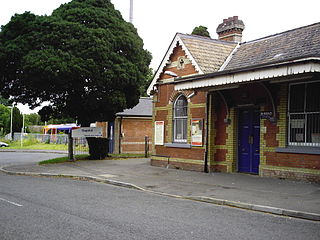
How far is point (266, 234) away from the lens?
23.1 feet

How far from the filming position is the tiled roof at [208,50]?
17.8 metres

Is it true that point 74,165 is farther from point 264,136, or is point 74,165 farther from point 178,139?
point 264,136

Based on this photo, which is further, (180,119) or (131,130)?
(131,130)

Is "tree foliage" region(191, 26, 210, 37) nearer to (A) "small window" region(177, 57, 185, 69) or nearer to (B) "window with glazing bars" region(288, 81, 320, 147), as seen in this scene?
(A) "small window" region(177, 57, 185, 69)

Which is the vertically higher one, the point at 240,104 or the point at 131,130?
the point at 240,104

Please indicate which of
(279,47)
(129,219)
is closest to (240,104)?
(279,47)

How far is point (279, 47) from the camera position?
1597 centimetres

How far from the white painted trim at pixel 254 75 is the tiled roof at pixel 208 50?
8.46ft

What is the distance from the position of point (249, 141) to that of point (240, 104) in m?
1.45

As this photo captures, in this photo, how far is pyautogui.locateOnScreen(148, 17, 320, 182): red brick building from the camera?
43.0 ft

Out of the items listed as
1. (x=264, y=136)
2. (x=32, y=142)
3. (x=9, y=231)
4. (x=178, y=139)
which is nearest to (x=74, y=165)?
(x=178, y=139)

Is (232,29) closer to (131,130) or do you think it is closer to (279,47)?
(279,47)

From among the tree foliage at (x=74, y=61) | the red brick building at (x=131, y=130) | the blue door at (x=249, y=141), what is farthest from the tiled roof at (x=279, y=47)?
the red brick building at (x=131, y=130)

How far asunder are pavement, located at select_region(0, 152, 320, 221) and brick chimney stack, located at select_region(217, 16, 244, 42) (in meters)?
7.71
